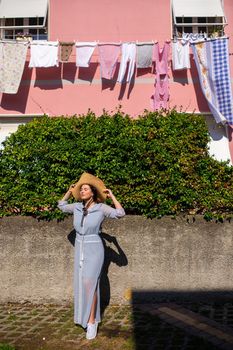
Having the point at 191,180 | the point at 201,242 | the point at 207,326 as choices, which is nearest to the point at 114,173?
the point at 191,180

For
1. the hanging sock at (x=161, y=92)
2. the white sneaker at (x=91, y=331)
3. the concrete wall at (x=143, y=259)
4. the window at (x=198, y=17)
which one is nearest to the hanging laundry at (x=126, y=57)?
the hanging sock at (x=161, y=92)

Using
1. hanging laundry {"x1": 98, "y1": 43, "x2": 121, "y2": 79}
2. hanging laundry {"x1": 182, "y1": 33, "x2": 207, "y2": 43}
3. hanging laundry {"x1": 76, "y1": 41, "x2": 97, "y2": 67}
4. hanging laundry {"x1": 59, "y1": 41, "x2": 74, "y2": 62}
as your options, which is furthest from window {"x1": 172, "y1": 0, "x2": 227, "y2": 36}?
hanging laundry {"x1": 59, "y1": 41, "x2": 74, "y2": 62}

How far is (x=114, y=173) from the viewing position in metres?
6.92

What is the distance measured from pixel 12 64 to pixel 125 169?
4.78m

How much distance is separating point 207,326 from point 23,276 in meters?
3.08

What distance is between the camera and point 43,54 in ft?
→ 32.8

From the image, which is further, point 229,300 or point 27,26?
point 27,26

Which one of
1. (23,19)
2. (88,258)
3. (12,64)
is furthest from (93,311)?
(23,19)

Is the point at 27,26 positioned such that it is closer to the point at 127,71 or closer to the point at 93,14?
the point at 93,14

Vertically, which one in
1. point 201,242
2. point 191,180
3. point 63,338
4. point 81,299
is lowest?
point 63,338

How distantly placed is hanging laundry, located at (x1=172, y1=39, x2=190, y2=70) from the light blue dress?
5.76 meters

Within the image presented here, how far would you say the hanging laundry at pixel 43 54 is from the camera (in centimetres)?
998

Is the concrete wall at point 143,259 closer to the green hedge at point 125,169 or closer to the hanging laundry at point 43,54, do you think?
the green hedge at point 125,169

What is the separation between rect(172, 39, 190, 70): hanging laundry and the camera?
397 inches
